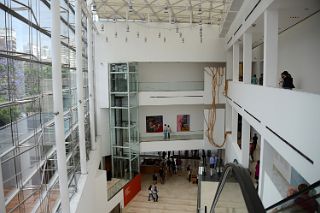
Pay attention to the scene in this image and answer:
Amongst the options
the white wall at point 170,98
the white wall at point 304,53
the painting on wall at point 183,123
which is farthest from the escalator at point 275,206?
the painting on wall at point 183,123

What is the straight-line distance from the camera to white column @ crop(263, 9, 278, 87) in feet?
22.8

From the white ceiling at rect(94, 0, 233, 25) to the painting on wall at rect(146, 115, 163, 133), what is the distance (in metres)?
6.77

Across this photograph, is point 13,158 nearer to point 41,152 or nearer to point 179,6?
point 41,152

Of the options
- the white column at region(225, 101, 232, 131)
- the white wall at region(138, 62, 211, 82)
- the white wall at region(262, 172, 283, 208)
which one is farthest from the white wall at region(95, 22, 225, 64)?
the white wall at region(262, 172, 283, 208)

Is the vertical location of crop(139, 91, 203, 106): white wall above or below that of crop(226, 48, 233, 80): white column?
below

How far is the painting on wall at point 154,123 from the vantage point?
19.3m

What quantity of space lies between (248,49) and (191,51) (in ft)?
23.1

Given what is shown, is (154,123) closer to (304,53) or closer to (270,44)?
(304,53)

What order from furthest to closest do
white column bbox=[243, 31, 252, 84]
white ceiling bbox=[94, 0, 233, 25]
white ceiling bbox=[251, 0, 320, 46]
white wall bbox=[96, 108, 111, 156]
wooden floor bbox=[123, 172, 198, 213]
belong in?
1. white wall bbox=[96, 108, 111, 156]
2. white ceiling bbox=[94, 0, 233, 25]
3. wooden floor bbox=[123, 172, 198, 213]
4. white column bbox=[243, 31, 252, 84]
5. white ceiling bbox=[251, 0, 320, 46]

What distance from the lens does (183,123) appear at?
19.5 m

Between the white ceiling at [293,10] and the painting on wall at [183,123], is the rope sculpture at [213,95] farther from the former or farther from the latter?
the white ceiling at [293,10]

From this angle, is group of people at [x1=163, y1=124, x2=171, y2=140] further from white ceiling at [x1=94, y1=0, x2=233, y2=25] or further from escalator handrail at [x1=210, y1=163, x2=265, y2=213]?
escalator handrail at [x1=210, y1=163, x2=265, y2=213]

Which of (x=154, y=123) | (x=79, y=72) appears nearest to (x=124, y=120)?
(x=154, y=123)

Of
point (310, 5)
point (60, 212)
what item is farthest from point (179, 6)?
point (60, 212)
